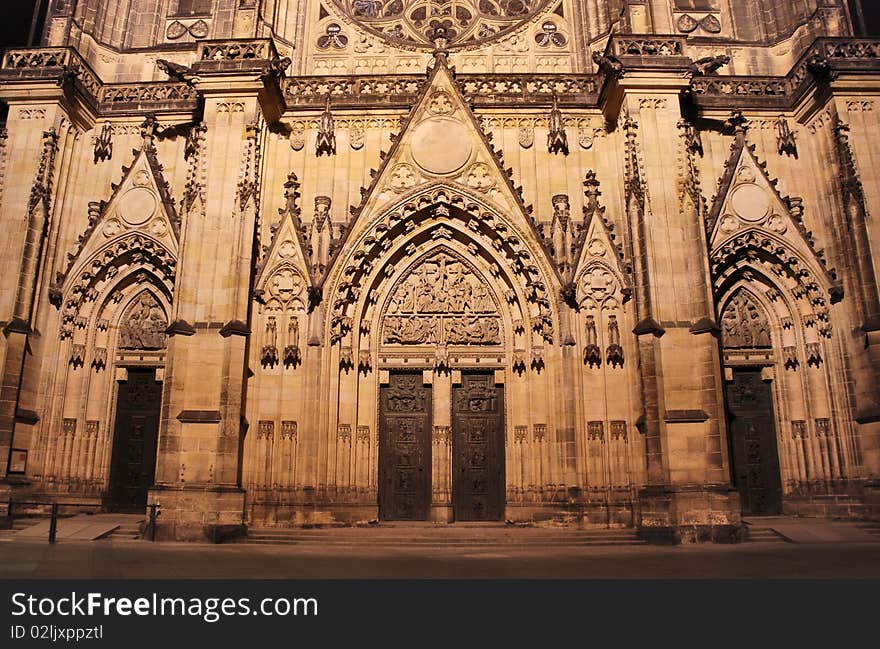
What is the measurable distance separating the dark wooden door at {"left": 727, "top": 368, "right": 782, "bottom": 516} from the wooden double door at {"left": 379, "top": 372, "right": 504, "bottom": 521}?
576 cm

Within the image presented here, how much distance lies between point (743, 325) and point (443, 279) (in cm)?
769

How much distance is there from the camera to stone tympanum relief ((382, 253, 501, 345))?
54.4 feet

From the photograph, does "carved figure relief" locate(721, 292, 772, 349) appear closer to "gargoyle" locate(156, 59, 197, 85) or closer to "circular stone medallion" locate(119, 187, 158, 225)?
"gargoyle" locate(156, 59, 197, 85)

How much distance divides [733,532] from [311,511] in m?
8.88

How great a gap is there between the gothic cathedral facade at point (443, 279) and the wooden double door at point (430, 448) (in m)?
0.07

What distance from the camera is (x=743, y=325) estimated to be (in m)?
16.4

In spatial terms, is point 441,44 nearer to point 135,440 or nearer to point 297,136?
point 297,136

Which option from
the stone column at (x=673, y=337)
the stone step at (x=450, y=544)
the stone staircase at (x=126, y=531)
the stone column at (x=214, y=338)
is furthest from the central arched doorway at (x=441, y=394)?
the stone staircase at (x=126, y=531)

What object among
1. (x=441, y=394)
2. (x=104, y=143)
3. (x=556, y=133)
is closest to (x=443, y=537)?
(x=441, y=394)

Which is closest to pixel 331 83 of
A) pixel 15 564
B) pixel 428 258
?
pixel 428 258

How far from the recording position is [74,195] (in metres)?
16.9

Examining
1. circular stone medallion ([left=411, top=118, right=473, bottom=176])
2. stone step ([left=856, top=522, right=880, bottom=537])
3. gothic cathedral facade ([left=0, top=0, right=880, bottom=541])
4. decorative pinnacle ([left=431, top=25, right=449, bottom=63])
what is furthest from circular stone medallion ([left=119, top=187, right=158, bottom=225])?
stone step ([left=856, top=522, right=880, bottom=537])

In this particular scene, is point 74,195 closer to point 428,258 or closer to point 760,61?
point 428,258

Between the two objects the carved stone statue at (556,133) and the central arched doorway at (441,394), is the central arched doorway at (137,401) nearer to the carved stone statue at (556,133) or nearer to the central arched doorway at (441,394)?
the central arched doorway at (441,394)
